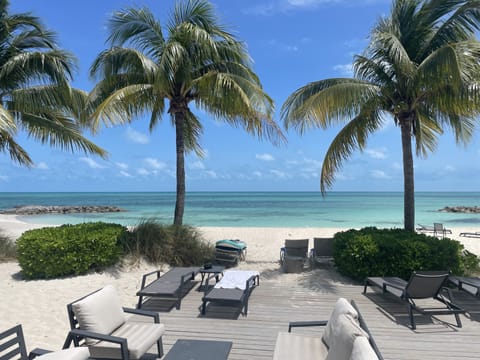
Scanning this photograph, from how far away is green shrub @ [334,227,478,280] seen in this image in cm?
639

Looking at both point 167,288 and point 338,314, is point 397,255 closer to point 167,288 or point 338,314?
point 338,314

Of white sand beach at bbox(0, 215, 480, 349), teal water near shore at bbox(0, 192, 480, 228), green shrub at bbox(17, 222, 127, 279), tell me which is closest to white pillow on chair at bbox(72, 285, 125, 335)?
white sand beach at bbox(0, 215, 480, 349)

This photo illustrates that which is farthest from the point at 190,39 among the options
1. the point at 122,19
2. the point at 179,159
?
the point at 179,159

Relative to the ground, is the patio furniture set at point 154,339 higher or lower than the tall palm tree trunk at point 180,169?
lower

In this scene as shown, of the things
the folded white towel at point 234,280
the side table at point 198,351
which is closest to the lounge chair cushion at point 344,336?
the side table at point 198,351

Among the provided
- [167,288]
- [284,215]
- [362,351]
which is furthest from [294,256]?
[284,215]

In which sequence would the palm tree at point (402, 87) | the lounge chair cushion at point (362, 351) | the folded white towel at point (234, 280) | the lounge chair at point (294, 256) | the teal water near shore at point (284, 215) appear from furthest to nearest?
Answer: the teal water near shore at point (284, 215) < the lounge chair at point (294, 256) < the palm tree at point (402, 87) < the folded white towel at point (234, 280) < the lounge chair cushion at point (362, 351)

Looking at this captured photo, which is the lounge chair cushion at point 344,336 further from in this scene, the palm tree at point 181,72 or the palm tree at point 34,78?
the palm tree at point 34,78

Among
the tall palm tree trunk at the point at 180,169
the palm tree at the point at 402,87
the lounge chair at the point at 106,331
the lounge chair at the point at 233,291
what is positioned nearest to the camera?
the lounge chair at the point at 106,331

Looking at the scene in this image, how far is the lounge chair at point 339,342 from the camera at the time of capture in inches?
88.0

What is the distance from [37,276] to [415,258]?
812 centimetres

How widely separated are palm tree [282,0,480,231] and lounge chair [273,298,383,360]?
495 cm

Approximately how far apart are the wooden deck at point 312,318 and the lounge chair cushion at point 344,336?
3.84 ft

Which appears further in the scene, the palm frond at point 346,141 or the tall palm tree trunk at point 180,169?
the tall palm tree trunk at point 180,169
